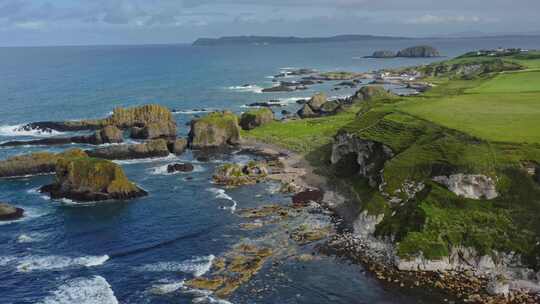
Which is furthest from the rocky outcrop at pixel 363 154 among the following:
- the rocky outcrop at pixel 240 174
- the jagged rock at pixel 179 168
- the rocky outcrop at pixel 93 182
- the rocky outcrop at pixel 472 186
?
the rocky outcrop at pixel 93 182

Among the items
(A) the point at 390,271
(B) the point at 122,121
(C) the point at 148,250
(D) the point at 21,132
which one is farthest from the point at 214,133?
(A) the point at 390,271

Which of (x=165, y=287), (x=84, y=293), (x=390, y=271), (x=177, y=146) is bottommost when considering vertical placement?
(x=84, y=293)

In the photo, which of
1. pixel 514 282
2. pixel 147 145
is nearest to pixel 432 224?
pixel 514 282

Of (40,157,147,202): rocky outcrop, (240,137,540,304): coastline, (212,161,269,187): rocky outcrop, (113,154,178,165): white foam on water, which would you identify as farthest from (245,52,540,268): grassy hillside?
(40,157,147,202): rocky outcrop

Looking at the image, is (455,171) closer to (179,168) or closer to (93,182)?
(179,168)

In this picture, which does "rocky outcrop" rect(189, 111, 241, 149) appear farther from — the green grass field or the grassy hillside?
the green grass field
